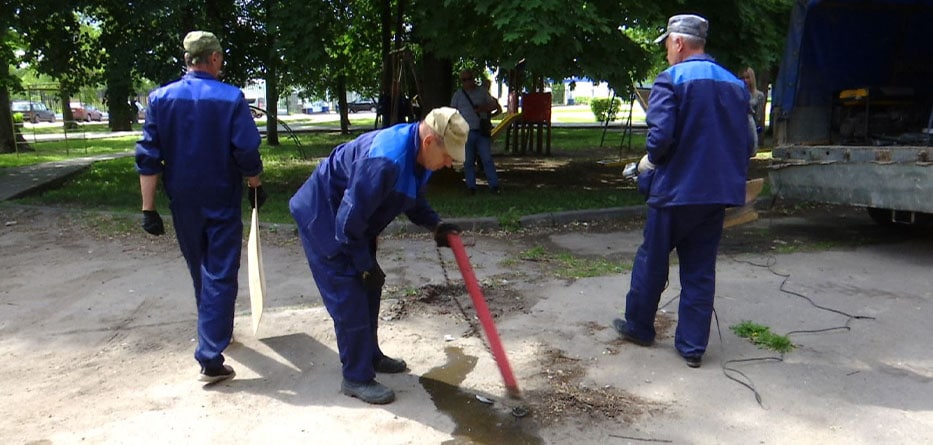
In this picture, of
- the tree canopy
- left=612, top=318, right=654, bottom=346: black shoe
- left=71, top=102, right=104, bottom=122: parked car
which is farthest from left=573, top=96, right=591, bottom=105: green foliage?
left=612, top=318, right=654, bottom=346: black shoe

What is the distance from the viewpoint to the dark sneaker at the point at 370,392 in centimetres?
372

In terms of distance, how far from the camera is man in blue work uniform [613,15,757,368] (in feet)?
12.9

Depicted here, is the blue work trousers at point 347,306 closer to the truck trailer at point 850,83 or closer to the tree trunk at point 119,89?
the truck trailer at point 850,83

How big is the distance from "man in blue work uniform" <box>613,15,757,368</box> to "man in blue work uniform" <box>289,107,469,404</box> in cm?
123

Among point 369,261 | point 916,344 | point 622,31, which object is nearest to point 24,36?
point 622,31

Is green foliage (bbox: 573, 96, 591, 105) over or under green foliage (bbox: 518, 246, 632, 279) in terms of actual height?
over

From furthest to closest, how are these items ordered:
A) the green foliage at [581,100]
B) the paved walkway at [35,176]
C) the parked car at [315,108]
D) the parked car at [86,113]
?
the green foliage at [581,100] < the parked car at [315,108] < the parked car at [86,113] < the paved walkway at [35,176]

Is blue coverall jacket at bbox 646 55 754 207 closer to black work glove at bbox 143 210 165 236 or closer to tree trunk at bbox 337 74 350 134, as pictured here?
black work glove at bbox 143 210 165 236

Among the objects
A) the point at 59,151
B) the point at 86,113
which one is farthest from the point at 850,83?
the point at 86,113

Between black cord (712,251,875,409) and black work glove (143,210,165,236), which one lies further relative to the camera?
black work glove (143,210,165,236)

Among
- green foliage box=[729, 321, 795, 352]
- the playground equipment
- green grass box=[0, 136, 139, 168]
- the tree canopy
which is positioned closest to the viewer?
green foliage box=[729, 321, 795, 352]

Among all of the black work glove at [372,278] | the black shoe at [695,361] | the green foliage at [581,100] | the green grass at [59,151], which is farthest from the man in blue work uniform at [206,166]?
the green foliage at [581,100]

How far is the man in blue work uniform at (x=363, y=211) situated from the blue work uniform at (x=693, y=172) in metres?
1.22

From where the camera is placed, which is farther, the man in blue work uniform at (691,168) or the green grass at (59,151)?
the green grass at (59,151)
